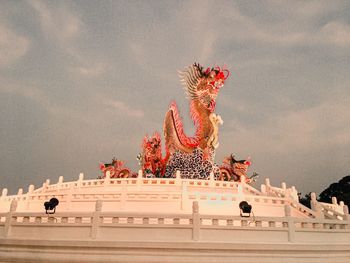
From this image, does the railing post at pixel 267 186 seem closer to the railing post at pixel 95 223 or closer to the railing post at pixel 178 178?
the railing post at pixel 178 178

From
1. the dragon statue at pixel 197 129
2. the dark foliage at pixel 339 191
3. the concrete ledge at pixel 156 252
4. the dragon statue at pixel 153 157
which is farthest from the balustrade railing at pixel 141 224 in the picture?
the dark foliage at pixel 339 191

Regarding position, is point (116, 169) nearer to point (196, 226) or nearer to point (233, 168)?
point (233, 168)

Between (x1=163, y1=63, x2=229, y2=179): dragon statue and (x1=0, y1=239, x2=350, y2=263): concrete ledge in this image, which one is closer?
(x1=0, y1=239, x2=350, y2=263): concrete ledge

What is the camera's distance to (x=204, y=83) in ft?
99.8

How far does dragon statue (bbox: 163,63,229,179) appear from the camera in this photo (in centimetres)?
2791

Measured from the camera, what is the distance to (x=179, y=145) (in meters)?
29.5

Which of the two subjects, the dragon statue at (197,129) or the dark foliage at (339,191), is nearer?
the dragon statue at (197,129)

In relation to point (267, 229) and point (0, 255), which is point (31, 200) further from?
point (267, 229)

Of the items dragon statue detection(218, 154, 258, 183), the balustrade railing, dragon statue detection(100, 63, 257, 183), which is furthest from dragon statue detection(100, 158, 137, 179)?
the balustrade railing

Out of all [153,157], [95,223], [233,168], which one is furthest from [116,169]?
[95,223]

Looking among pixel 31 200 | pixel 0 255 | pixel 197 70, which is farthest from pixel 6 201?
pixel 197 70

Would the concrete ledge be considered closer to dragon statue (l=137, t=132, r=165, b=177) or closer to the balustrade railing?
the balustrade railing

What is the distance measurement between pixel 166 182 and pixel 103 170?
16.5m

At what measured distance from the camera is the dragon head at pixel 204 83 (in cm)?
2992
